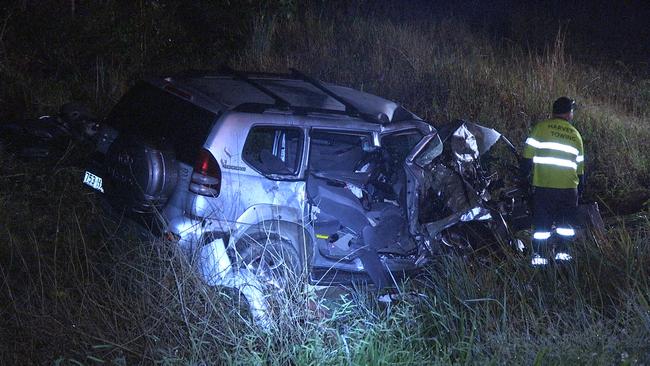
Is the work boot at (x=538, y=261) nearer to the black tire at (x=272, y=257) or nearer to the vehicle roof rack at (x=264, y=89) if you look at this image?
the black tire at (x=272, y=257)

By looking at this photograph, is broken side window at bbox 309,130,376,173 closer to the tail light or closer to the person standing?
the tail light

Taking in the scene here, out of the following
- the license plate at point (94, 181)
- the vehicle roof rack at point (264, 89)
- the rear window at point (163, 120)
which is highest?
the vehicle roof rack at point (264, 89)

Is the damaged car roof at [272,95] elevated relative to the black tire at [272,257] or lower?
elevated

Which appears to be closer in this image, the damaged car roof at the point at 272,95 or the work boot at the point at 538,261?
the work boot at the point at 538,261

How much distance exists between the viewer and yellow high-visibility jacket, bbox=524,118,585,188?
8570 millimetres

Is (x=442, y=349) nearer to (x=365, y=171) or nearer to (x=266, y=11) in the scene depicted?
(x=365, y=171)

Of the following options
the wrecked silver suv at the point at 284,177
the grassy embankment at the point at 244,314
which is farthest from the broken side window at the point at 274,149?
the grassy embankment at the point at 244,314

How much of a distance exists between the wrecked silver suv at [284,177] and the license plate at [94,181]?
2 cm

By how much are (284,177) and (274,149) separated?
529 mm

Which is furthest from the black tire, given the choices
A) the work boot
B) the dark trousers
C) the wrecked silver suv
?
the dark trousers

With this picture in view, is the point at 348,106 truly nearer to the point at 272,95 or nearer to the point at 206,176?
the point at 272,95

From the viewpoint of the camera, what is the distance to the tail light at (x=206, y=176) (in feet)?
20.9

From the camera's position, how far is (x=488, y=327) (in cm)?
539

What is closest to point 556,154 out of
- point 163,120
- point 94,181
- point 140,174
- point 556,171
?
point 556,171
